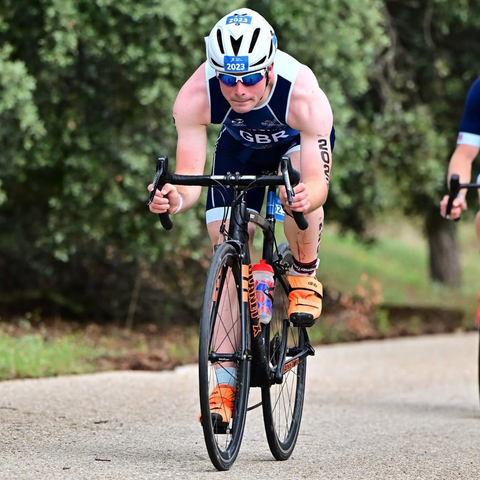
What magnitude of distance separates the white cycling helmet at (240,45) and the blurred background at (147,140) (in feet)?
13.8

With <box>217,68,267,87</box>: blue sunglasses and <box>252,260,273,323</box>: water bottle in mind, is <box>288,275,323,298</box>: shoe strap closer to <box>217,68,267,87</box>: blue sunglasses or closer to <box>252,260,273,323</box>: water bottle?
<box>252,260,273,323</box>: water bottle

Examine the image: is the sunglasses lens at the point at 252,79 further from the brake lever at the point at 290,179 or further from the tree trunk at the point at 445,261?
the tree trunk at the point at 445,261

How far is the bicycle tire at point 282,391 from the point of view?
16.6 ft

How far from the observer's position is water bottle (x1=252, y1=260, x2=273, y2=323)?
5.05 m

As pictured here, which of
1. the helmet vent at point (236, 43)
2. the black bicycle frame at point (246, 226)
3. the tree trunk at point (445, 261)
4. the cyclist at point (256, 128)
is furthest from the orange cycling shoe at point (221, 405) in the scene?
the tree trunk at point (445, 261)

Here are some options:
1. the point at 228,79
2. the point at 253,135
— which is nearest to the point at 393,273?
the point at 253,135

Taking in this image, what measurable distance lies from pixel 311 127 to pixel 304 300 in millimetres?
973

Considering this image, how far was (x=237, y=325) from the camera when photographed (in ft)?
15.9

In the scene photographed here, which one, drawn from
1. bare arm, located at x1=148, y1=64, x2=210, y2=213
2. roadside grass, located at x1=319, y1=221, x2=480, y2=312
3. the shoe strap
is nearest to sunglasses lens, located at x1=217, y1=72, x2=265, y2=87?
bare arm, located at x1=148, y1=64, x2=210, y2=213

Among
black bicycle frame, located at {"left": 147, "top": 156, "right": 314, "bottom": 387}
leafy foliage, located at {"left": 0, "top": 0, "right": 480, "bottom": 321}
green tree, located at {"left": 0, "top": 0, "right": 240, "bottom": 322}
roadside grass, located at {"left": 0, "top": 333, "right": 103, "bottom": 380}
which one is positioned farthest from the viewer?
leafy foliage, located at {"left": 0, "top": 0, "right": 480, "bottom": 321}

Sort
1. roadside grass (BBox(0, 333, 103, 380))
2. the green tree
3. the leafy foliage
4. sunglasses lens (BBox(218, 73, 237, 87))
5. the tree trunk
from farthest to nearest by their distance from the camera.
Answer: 1. the tree trunk
2. the leafy foliage
3. the green tree
4. roadside grass (BBox(0, 333, 103, 380))
5. sunglasses lens (BBox(218, 73, 237, 87))

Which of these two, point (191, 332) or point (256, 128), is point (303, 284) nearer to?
point (256, 128)

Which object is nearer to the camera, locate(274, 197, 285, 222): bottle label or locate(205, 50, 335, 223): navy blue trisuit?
locate(205, 50, 335, 223): navy blue trisuit

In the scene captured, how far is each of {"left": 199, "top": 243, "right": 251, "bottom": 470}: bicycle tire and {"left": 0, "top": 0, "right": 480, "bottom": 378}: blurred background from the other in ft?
12.1
